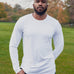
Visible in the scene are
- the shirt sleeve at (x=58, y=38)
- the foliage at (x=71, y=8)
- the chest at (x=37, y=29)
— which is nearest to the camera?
the chest at (x=37, y=29)

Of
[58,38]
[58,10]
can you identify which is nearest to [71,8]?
[58,10]

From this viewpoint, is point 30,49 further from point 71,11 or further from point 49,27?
point 71,11

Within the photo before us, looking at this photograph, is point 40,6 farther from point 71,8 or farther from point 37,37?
point 71,8

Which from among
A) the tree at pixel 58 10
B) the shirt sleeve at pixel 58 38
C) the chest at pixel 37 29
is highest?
the chest at pixel 37 29

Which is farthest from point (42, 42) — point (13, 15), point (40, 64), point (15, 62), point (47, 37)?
point (13, 15)

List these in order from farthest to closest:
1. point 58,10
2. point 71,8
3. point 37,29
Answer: point 58,10 < point 71,8 < point 37,29

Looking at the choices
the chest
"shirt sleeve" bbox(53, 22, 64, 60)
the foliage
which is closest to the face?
the chest

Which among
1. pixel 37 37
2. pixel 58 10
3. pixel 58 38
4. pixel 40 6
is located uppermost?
pixel 40 6

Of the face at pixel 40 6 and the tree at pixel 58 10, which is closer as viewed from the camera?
the face at pixel 40 6

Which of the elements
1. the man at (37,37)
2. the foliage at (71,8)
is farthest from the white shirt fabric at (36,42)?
the foliage at (71,8)

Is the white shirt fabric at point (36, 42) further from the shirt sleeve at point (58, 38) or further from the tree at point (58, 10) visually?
the tree at point (58, 10)

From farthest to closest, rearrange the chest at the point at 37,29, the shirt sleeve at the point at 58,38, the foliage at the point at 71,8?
the foliage at the point at 71,8
the shirt sleeve at the point at 58,38
the chest at the point at 37,29

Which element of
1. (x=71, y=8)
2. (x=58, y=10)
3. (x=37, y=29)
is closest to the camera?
(x=37, y=29)

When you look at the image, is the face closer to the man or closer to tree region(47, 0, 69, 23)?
the man
